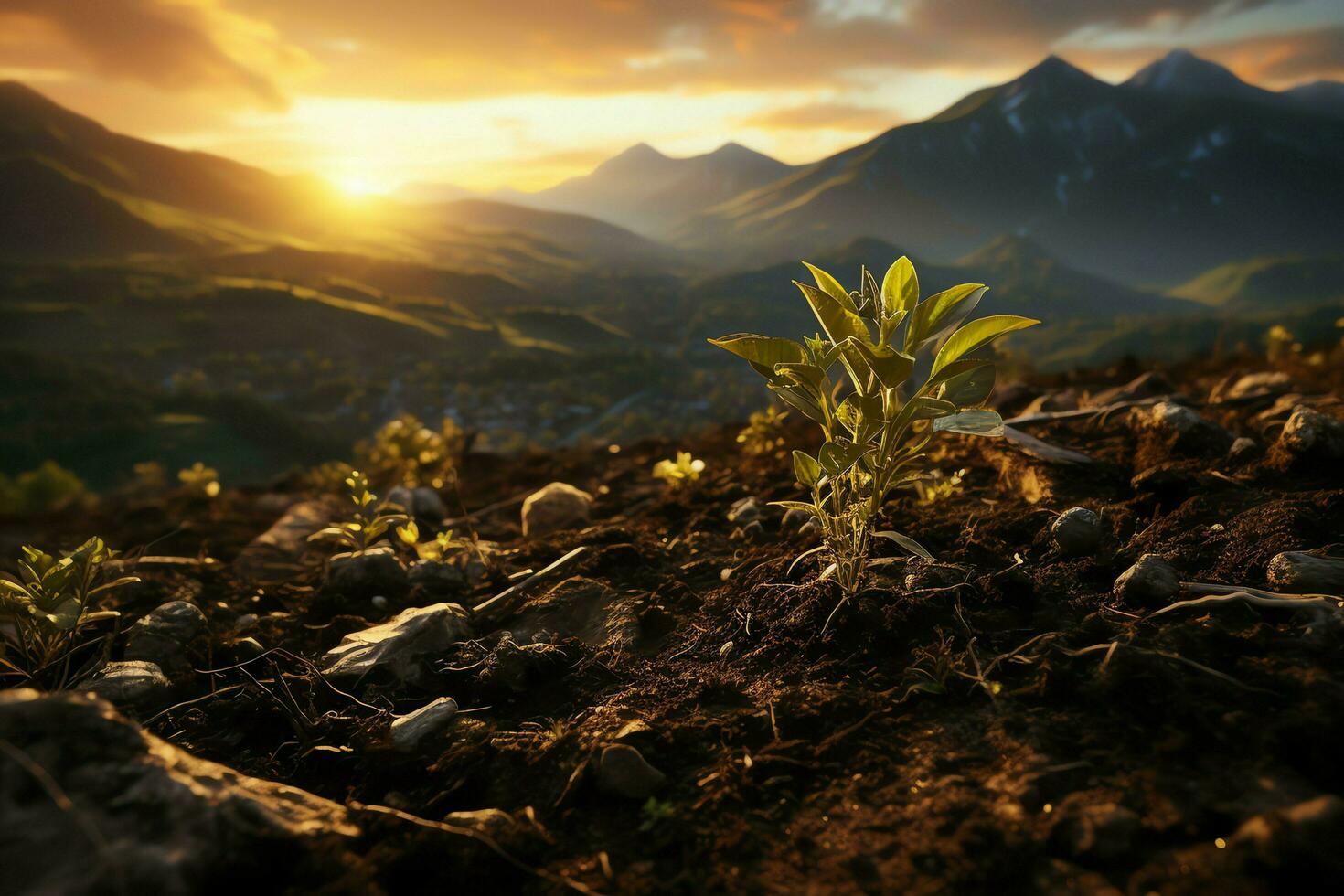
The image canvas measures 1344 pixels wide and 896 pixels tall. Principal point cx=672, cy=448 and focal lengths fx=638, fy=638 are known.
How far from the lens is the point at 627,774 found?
186 centimetres

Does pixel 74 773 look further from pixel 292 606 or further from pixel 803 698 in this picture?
pixel 292 606

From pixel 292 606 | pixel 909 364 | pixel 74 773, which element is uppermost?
pixel 909 364

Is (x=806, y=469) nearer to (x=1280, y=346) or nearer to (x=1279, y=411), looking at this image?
(x=1279, y=411)

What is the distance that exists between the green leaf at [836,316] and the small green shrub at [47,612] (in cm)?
305

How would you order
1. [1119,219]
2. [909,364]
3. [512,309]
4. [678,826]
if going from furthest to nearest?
[1119,219] → [512,309] → [909,364] → [678,826]

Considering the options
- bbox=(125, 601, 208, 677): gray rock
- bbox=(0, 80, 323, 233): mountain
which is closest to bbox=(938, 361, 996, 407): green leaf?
bbox=(125, 601, 208, 677): gray rock

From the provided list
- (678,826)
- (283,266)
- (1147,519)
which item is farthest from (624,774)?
(283,266)

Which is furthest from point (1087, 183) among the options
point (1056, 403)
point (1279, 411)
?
point (1279, 411)

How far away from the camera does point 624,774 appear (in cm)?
186

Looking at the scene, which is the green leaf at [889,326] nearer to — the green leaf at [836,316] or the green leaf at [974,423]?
the green leaf at [836,316]

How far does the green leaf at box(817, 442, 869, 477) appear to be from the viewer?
2202 mm

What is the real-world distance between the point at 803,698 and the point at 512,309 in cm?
7535

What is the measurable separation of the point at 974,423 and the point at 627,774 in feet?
5.32

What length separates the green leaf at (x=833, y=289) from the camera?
2.32 metres
